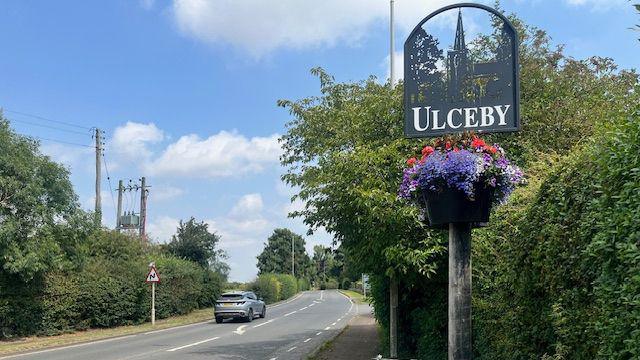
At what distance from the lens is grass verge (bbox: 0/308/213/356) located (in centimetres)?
1947

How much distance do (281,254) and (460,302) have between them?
111 m

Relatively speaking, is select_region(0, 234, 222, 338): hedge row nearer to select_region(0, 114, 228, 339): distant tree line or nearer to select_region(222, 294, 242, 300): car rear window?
select_region(0, 114, 228, 339): distant tree line

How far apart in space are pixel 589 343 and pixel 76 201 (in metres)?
23.8

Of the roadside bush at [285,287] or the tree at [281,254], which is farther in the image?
the tree at [281,254]

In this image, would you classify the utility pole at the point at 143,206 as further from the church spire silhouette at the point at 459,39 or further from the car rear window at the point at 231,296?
the church spire silhouette at the point at 459,39

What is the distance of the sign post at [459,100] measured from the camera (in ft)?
15.0

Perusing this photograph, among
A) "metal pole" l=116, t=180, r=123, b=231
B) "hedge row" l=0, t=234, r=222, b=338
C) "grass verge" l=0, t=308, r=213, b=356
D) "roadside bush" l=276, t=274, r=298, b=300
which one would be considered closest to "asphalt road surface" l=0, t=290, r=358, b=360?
"grass verge" l=0, t=308, r=213, b=356

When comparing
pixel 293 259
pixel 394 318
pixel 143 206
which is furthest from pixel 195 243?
pixel 293 259

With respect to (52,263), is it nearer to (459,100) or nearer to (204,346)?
(204,346)

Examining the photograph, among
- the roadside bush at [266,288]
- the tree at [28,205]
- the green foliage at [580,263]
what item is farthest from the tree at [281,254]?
the green foliage at [580,263]

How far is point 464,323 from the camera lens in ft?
14.9

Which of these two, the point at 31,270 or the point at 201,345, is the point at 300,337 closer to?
the point at 201,345

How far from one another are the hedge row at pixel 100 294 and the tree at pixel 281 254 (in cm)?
7333

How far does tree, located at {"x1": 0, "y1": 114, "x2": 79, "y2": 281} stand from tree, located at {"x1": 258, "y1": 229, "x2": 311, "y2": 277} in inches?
3508
